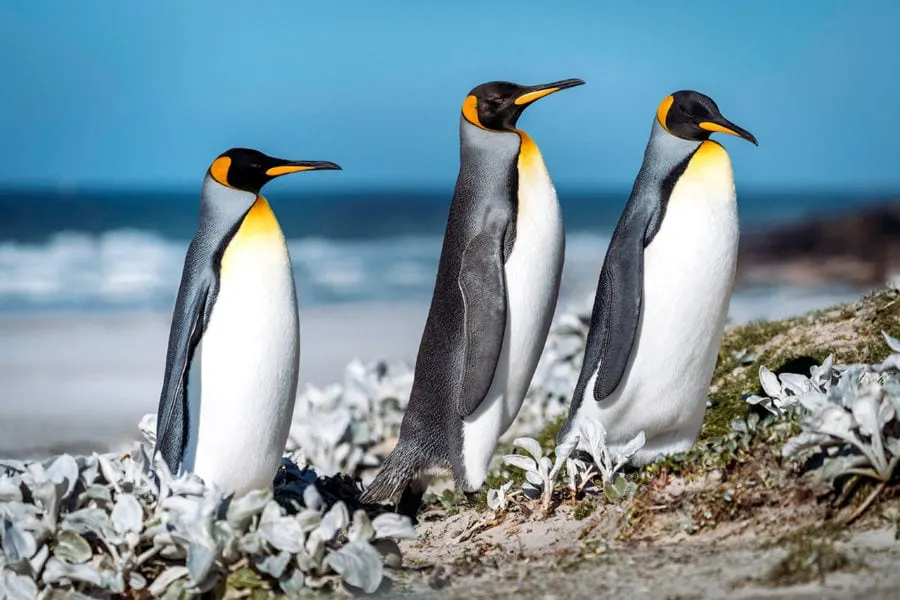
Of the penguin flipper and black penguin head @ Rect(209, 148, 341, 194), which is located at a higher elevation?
black penguin head @ Rect(209, 148, 341, 194)

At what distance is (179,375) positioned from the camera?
446 centimetres

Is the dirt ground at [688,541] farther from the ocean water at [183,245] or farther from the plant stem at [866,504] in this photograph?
the ocean water at [183,245]

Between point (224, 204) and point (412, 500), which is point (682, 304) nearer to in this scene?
point (412, 500)

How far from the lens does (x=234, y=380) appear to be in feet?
14.6

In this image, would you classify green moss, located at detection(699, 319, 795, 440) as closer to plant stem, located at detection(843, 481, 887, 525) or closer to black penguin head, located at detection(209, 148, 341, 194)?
plant stem, located at detection(843, 481, 887, 525)

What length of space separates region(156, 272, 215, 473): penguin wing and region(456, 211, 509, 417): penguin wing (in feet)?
4.19

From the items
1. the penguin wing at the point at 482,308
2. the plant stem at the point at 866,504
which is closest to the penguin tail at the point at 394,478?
the penguin wing at the point at 482,308

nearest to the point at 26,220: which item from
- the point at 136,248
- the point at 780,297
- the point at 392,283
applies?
the point at 136,248

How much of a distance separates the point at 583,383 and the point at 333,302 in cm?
1791

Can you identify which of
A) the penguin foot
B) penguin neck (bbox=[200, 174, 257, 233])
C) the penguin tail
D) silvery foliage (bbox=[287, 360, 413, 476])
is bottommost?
silvery foliage (bbox=[287, 360, 413, 476])

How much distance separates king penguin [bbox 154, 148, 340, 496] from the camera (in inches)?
175

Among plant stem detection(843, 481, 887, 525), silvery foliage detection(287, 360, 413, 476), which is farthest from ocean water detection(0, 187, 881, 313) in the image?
plant stem detection(843, 481, 887, 525)

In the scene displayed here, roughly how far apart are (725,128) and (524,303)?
1215 mm

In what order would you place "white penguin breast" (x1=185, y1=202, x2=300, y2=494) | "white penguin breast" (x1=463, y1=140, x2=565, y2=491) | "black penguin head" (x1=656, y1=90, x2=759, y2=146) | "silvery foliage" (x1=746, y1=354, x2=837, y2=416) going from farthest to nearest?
1. "white penguin breast" (x1=463, y1=140, x2=565, y2=491)
2. "black penguin head" (x1=656, y1=90, x2=759, y2=146)
3. "silvery foliage" (x1=746, y1=354, x2=837, y2=416)
4. "white penguin breast" (x1=185, y1=202, x2=300, y2=494)
